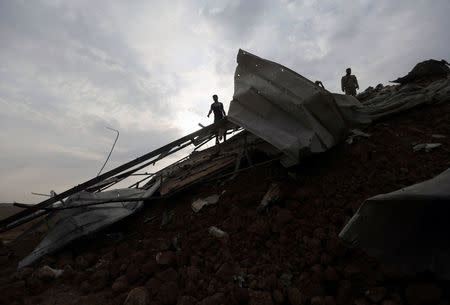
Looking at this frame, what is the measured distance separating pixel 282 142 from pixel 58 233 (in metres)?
3.75

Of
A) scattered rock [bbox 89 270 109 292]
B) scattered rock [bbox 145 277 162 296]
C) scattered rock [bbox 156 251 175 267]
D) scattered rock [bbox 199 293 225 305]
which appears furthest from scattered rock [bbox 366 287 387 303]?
scattered rock [bbox 89 270 109 292]

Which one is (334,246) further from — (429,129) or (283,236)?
(429,129)

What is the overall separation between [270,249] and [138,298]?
1358 millimetres

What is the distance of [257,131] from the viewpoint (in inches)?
119

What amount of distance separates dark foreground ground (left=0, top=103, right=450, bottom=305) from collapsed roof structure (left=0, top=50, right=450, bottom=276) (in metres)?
0.27

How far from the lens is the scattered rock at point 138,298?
1936 mm

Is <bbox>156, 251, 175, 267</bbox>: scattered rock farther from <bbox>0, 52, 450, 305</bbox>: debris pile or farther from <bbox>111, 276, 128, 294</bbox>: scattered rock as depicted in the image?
<bbox>111, 276, 128, 294</bbox>: scattered rock

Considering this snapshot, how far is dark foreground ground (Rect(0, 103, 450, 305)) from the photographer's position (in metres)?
1.77

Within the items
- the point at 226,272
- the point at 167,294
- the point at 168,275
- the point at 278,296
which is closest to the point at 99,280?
the point at 168,275

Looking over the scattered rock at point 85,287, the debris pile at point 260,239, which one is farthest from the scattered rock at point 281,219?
the scattered rock at point 85,287

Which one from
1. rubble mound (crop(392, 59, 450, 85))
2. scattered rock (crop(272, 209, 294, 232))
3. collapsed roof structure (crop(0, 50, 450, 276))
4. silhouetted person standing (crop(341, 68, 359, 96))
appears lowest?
scattered rock (crop(272, 209, 294, 232))

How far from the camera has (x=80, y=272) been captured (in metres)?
2.76

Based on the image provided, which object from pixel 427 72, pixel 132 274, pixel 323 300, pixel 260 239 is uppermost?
pixel 427 72

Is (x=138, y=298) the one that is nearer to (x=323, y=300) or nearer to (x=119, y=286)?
(x=119, y=286)
